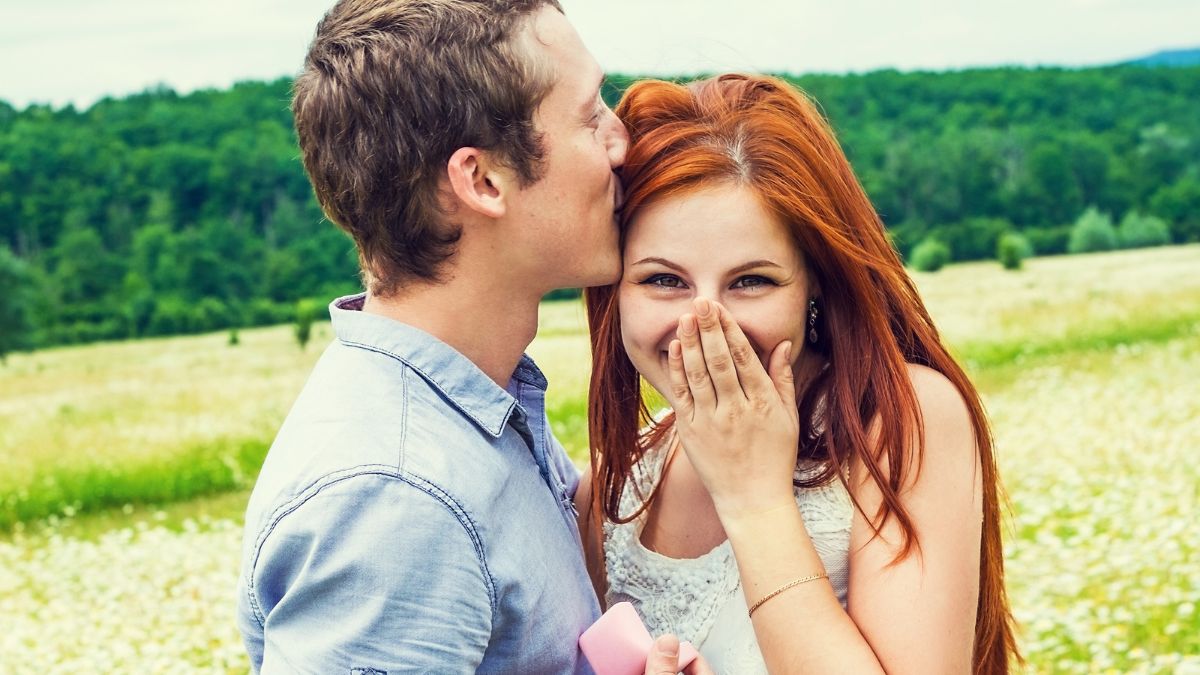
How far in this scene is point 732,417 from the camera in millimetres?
2822

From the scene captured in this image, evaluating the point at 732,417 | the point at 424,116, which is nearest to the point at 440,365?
the point at 424,116

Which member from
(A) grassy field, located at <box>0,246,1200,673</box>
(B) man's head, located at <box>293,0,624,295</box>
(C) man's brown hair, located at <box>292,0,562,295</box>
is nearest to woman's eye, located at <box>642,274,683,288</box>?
(B) man's head, located at <box>293,0,624,295</box>

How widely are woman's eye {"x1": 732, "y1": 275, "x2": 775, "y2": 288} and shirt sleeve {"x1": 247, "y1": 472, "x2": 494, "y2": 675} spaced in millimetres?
953

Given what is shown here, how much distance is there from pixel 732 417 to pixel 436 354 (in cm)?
70

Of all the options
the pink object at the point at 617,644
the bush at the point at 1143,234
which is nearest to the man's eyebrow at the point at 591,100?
the pink object at the point at 617,644

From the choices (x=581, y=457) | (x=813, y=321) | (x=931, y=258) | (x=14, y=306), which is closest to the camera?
(x=813, y=321)

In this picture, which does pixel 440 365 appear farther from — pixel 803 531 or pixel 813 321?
pixel 813 321

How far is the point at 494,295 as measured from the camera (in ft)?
9.71

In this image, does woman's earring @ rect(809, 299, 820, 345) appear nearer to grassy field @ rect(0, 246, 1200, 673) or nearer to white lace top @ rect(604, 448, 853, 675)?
white lace top @ rect(604, 448, 853, 675)

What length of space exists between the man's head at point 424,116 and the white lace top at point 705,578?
3.27 ft

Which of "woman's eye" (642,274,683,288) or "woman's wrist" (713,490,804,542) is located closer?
"woman's wrist" (713,490,804,542)

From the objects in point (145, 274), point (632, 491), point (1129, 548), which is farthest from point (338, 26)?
point (145, 274)

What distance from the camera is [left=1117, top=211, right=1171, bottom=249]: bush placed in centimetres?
6488

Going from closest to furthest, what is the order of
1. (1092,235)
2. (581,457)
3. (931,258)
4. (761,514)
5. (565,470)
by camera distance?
(761,514) < (565,470) < (581,457) < (931,258) < (1092,235)
